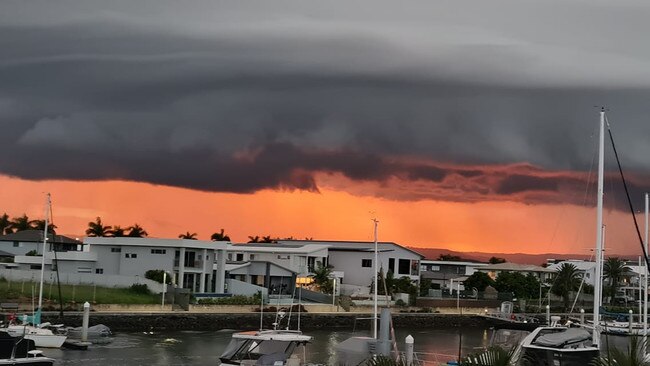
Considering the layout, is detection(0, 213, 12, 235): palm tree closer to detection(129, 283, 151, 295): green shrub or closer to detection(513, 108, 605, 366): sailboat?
A: detection(129, 283, 151, 295): green shrub

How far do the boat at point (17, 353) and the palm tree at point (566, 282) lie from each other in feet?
321

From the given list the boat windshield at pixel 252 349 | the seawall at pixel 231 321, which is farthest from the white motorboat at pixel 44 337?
the boat windshield at pixel 252 349

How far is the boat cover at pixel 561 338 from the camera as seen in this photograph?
2998 cm

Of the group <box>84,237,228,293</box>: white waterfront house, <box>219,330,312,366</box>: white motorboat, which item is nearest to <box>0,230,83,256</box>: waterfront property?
<box>84,237,228,293</box>: white waterfront house

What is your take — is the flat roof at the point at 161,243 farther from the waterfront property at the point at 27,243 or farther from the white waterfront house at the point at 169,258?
the waterfront property at the point at 27,243

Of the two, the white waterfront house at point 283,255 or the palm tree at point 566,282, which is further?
the palm tree at point 566,282

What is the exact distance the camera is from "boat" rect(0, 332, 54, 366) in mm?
38881

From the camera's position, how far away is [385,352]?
107 ft

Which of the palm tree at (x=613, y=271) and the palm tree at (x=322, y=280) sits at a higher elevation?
the palm tree at (x=613, y=271)

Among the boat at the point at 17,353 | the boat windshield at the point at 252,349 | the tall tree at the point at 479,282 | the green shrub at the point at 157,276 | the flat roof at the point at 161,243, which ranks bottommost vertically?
the boat at the point at 17,353

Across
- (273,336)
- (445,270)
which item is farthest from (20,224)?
(273,336)

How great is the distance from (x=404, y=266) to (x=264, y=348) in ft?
279

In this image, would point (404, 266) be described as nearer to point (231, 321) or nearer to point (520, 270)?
point (520, 270)

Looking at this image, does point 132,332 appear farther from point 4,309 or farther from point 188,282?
point 188,282
